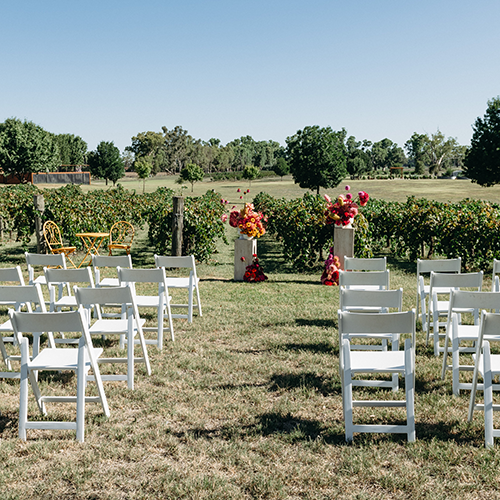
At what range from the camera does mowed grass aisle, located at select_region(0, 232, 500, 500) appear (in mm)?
2936

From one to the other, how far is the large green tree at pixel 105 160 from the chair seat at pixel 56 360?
5968 cm

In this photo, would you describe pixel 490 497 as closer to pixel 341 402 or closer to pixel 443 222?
pixel 341 402

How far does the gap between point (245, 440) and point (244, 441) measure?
0.07 ft

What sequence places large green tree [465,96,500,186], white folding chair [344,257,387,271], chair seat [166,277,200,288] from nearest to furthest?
white folding chair [344,257,387,271], chair seat [166,277,200,288], large green tree [465,96,500,186]

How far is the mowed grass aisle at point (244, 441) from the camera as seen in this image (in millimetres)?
2936

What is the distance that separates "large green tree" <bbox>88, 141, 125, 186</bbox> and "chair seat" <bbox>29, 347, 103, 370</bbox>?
196 ft

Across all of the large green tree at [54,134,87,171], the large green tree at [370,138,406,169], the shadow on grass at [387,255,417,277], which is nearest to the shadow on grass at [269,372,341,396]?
the shadow on grass at [387,255,417,277]

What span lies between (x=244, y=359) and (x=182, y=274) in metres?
5.98

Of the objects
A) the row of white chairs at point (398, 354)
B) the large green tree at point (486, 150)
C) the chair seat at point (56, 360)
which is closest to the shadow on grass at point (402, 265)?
the row of white chairs at point (398, 354)

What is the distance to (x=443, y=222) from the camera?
11148 millimetres

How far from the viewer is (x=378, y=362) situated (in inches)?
147

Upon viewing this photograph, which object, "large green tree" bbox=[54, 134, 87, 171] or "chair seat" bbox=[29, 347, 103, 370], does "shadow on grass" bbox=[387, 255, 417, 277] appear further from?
"large green tree" bbox=[54, 134, 87, 171]

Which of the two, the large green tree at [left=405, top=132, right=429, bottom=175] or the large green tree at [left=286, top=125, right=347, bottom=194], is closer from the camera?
the large green tree at [left=286, top=125, right=347, bottom=194]

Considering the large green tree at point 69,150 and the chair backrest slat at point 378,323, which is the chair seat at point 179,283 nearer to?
the chair backrest slat at point 378,323
